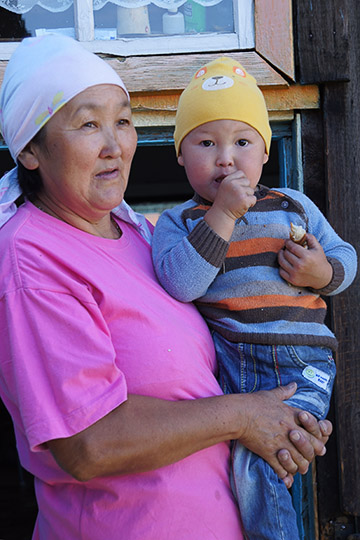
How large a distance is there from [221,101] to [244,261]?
1.63 ft

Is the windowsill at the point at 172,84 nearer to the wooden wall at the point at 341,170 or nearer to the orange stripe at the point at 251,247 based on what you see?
the wooden wall at the point at 341,170

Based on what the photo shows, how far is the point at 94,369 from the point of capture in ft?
5.07

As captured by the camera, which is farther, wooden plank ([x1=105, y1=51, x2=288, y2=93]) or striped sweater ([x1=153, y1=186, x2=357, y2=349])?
wooden plank ([x1=105, y1=51, x2=288, y2=93])

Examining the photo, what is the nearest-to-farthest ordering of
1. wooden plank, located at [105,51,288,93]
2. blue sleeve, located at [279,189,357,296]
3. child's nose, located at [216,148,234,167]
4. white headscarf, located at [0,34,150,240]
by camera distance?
white headscarf, located at [0,34,150,240] < child's nose, located at [216,148,234,167] < blue sleeve, located at [279,189,357,296] < wooden plank, located at [105,51,288,93]

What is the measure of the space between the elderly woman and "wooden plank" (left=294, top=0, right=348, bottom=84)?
4.34 ft

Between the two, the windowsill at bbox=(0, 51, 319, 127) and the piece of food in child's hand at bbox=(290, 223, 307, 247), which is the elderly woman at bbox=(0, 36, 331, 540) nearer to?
the piece of food in child's hand at bbox=(290, 223, 307, 247)

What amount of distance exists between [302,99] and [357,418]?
1.48 metres

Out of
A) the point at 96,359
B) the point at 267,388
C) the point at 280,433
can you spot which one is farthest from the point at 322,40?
the point at 96,359

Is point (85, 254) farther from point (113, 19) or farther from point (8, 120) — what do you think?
point (113, 19)

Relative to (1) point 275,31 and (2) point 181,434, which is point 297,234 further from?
(1) point 275,31

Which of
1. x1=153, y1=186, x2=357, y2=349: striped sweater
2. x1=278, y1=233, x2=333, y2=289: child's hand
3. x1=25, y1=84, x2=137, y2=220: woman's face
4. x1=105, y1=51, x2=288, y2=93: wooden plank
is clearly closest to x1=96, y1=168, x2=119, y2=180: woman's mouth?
x1=25, y1=84, x2=137, y2=220: woman's face

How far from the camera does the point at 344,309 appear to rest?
2922 millimetres

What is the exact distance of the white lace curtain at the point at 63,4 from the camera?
120 inches

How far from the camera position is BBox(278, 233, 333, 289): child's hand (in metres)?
1.91
